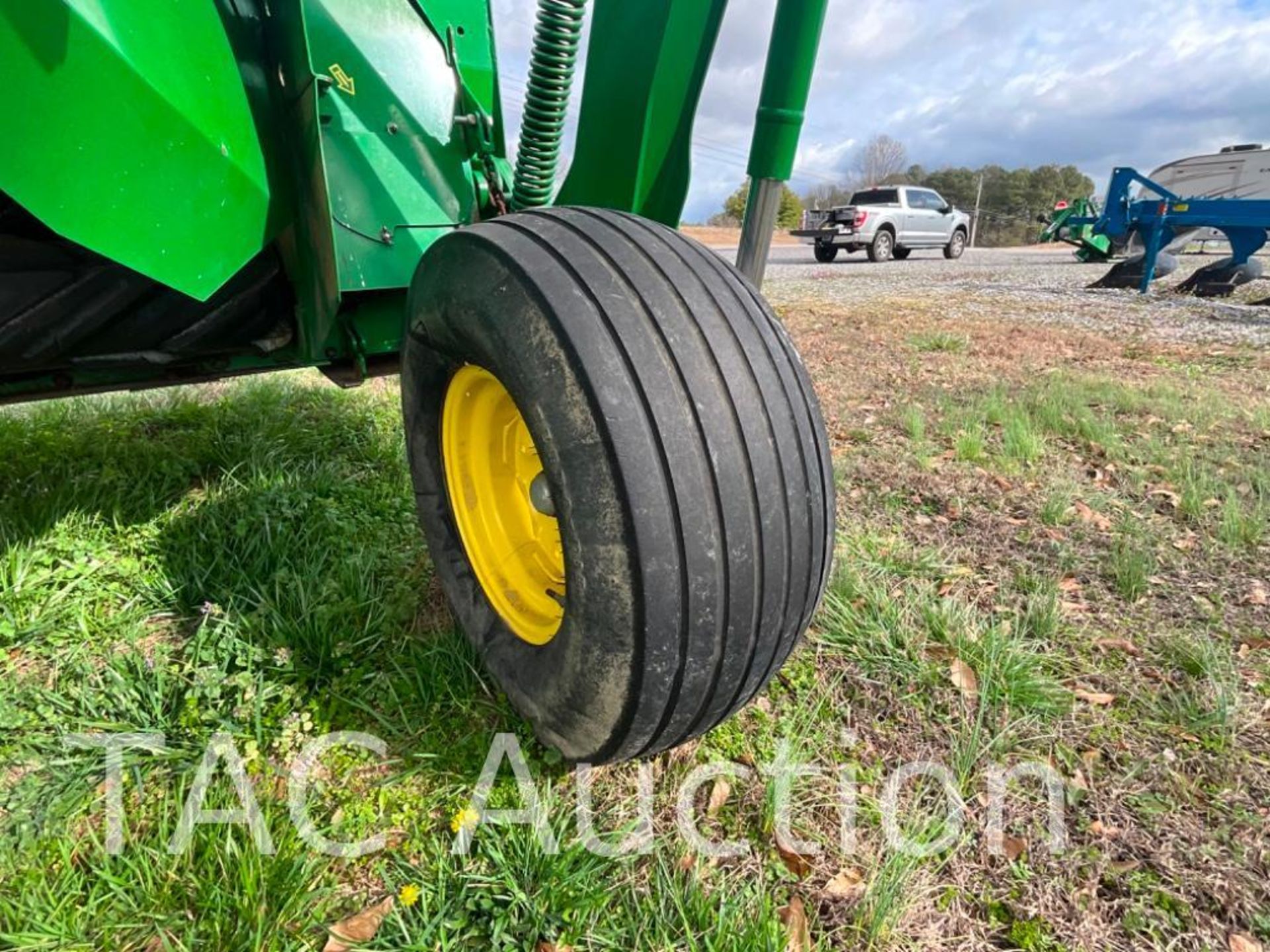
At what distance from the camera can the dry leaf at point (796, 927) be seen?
4.26 ft

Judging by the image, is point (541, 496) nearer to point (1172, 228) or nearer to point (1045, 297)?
point (1045, 297)

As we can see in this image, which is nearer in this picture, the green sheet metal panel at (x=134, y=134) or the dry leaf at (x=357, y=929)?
the green sheet metal panel at (x=134, y=134)

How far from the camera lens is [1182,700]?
1.83 metres

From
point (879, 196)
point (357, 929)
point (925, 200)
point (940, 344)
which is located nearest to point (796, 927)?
point (357, 929)

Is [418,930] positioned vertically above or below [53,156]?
below

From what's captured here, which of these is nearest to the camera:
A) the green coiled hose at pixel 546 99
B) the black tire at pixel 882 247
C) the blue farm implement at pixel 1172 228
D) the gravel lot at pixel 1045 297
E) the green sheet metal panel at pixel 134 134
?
the green sheet metal panel at pixel 134 134

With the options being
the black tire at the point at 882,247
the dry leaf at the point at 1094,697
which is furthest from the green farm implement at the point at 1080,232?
the dry leaf at the point at 1094,697

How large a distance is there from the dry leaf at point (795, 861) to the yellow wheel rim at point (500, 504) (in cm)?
69

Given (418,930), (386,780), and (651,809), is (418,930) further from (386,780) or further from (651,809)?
(651,809)

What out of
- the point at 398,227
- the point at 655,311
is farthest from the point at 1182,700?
the point at 398,227

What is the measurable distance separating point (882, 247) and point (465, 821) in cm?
1836

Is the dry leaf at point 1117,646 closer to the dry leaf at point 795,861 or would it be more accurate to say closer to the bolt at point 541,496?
the dry leaf at point 795,861

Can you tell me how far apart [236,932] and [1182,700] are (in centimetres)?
216

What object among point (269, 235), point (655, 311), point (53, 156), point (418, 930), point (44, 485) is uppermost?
point (53, 156)
